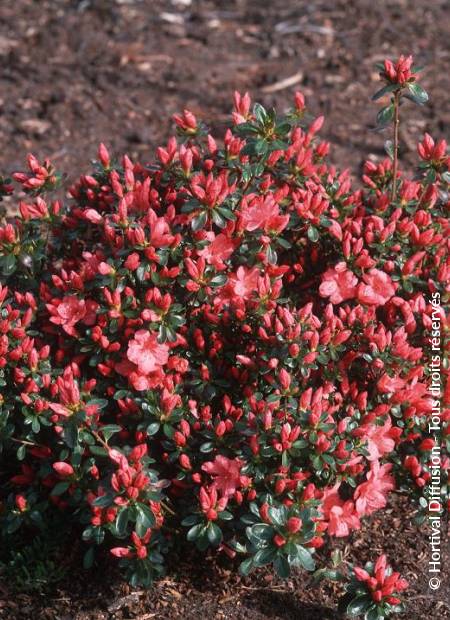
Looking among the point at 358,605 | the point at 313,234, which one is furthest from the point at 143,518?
the point at 313,234

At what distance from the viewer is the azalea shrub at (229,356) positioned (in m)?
3.05

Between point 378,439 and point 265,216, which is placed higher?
point 265,216

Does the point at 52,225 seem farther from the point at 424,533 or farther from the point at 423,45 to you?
the point at 423,45

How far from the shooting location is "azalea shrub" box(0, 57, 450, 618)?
3.05 metres

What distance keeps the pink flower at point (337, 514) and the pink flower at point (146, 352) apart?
0.73 m

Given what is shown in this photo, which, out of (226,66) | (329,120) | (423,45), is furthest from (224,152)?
(423,45)

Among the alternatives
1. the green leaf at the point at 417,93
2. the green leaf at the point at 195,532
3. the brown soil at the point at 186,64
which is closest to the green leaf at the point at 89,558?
the green leaf at the point at 195,532

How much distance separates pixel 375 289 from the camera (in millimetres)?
3287

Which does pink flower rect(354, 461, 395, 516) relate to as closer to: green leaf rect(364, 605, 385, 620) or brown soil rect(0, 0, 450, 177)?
green leaf rect(364, 605, 385, 620)

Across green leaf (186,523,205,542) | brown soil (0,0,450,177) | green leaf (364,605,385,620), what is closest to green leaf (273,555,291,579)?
green leaf (186,523,205,542)

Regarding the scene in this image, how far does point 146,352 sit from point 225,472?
48cm

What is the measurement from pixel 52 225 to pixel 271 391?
1089 millimetres

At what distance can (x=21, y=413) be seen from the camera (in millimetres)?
3334

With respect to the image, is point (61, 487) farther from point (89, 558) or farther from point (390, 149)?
point (390, 149)
